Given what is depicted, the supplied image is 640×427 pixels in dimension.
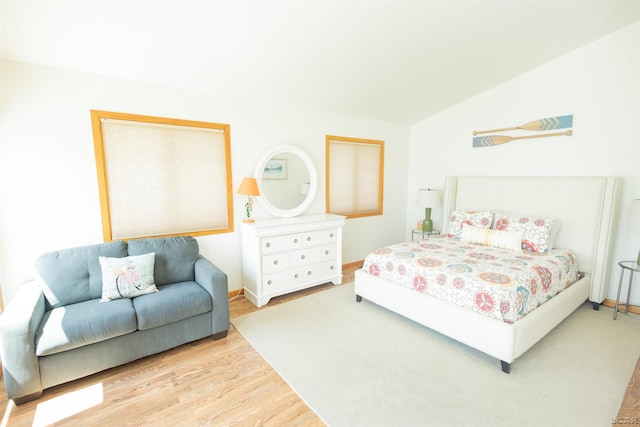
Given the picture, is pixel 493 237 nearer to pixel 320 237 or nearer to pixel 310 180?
pixel 320 237

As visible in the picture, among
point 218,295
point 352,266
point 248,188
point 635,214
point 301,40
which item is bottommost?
point 352,266

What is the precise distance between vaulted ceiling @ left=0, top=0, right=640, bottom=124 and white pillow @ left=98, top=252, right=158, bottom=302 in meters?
1.63

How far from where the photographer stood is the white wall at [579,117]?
10.2 feet

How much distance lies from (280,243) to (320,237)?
0.55 m

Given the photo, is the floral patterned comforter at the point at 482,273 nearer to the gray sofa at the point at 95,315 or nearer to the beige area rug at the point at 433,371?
the beige area rug at the point at 433,371

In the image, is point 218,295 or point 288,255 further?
point 288,255

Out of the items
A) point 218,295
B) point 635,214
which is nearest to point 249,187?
point 218,295

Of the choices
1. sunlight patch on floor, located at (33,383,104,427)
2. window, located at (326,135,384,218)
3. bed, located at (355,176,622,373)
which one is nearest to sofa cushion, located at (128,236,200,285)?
sunlight patch on floor, located at (33,383,104,427)

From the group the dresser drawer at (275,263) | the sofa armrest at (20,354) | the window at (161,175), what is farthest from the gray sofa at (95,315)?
the dresser drawer at (275,263)

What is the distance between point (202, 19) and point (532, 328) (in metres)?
3.38

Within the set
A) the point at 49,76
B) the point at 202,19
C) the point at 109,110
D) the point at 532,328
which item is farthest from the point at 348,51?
the point at 532,328

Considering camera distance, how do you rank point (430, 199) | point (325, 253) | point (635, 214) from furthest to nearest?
point (430, 199) < point (325, 253) < point (635, 214)

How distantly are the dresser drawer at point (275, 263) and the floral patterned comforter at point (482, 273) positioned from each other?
0.91 metres

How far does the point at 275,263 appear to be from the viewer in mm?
3420
